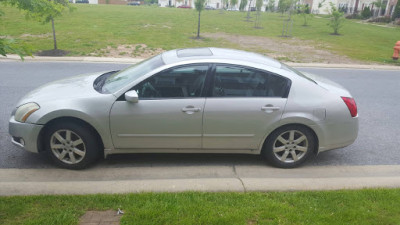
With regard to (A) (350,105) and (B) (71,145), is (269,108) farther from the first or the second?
(B) (71,145)

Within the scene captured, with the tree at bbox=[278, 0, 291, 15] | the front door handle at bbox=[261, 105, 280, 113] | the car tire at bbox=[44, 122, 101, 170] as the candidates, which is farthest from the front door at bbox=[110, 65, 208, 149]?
the tree at bbox=[278, 0, 291, 15]

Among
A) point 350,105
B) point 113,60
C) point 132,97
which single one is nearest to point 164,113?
point 132,97

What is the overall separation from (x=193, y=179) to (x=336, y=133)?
2.01 meters

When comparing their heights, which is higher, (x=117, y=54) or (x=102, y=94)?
(x=102, y=94)

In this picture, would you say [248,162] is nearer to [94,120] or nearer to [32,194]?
[94,120]

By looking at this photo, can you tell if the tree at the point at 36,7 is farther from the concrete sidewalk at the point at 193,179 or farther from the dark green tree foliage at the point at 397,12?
the dark green tree foliage at the point at 397,12

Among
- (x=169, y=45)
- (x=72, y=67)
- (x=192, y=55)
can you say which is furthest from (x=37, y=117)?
(x=169, y=45)

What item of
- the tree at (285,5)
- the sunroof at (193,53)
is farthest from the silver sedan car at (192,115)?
the tree at (285,5)

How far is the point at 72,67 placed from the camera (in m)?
11.8

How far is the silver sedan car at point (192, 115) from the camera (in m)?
4.24

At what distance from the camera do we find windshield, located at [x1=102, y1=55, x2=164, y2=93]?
450 centimetres

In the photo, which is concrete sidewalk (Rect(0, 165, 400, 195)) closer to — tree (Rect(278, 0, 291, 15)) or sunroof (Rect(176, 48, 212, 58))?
sunroof (Rect(176, 48, 212, 58))

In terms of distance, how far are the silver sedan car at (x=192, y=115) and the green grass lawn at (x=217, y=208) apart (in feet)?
3.19

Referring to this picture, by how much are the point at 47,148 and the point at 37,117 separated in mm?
414
